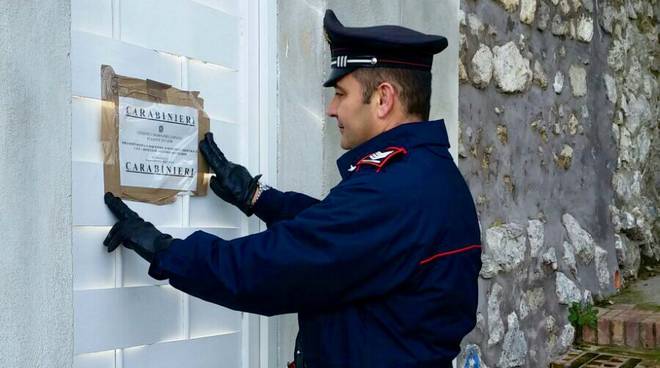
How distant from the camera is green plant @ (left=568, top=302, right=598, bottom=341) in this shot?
195 inches

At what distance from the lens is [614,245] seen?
5.57 metres

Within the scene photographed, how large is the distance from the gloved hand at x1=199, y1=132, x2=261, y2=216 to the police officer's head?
411mm

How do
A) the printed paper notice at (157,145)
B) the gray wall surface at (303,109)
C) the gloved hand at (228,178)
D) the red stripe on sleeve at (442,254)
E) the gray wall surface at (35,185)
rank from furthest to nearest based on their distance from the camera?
the gray wall surface at (303,109) < the gloved hand at (228,178) < the printed paper notice at (157,145) < the red stripe on sleeve at (442,254) < the gray wall surface at (35,185)

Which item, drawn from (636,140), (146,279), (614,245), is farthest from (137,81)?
(636,140)

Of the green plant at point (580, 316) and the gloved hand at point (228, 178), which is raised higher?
the gloved hand at point (228, 178)

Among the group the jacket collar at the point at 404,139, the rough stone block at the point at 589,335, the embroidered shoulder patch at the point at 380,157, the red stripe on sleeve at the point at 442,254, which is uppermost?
the jacket collar at the point at 404,139

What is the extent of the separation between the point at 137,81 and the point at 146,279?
1.74 feet

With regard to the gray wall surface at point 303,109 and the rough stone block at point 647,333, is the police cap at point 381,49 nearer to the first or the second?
the gray wall surface at point 303,109

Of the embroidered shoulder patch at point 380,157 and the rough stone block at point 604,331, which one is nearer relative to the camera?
the embroidered shoulder patch at point 380,157

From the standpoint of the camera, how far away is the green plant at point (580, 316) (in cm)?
496

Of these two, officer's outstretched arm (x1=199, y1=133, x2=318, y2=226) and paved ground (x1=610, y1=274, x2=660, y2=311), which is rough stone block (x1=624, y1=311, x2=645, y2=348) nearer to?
paved ground (x1=610, y1=274, x2=660, y2=311)

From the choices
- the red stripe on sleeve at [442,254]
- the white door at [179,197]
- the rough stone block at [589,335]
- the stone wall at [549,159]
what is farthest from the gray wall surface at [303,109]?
the rough stone block at [589,335]

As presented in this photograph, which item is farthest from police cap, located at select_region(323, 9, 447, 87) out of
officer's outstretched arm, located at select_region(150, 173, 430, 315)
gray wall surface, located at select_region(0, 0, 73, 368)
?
gray wall surface, located at select_region(0, 0, 73, 368)

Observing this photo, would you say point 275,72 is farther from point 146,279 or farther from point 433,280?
point 433,280
